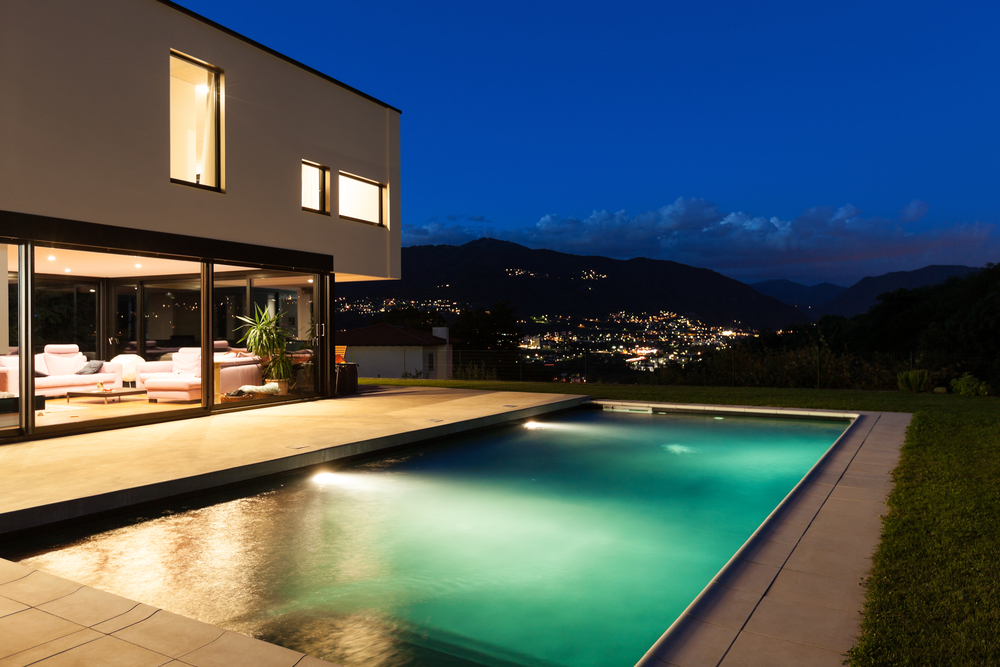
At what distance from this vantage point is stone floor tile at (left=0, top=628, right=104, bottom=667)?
2.21m

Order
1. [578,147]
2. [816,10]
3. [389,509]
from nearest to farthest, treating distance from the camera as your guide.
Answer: [389,509]
[816,10]
[578,147]

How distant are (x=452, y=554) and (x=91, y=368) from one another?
876cm

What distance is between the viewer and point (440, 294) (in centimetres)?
4791

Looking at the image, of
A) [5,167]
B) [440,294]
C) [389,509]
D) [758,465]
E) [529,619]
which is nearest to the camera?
[529,619]

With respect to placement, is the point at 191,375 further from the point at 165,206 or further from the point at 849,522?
the point at 849,522

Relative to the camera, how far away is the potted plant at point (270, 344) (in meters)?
9.72

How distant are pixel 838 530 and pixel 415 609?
245 cm

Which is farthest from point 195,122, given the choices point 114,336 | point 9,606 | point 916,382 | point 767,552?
point 916,382

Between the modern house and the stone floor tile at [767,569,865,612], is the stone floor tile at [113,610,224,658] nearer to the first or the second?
the stone floor tile at [767,569,865,612]

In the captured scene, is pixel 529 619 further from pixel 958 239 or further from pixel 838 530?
pixel 958 239

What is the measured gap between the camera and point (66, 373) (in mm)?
9469

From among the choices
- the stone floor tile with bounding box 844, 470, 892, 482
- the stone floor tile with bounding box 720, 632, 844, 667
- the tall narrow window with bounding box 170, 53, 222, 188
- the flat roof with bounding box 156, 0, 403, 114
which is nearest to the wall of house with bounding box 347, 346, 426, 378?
the flat roof with bounding box 156, 0, 403, 114

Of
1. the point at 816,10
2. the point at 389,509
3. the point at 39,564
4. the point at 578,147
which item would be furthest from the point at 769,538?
the point at 578,147

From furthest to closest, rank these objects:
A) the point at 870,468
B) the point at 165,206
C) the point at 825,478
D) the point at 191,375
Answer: the point at 191,375, the point at 165,206, the point at 870,468, the point at 825,478
